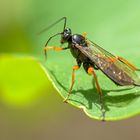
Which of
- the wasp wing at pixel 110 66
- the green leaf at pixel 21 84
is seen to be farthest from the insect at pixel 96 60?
the green leaf at pixel 21 84

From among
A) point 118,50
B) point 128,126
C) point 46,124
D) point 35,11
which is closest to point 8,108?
point 35,11

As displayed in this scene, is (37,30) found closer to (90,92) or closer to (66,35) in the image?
(66,35)

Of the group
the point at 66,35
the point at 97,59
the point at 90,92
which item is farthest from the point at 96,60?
the point at 66,35

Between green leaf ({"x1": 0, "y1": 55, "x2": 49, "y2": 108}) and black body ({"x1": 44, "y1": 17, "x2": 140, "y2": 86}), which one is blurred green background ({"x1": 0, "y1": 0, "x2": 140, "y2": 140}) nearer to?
green leaf ({"x1": 0, "y1": 55, "x2": 49, "y2": 108})

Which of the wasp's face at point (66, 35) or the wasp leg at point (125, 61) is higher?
the wasp's face at point (66, 35)

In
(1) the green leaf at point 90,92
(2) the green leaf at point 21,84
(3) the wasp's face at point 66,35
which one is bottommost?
(1) the green leaf at point 90,92

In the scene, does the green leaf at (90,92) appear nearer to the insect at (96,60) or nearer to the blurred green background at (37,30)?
the insect at (96,60)

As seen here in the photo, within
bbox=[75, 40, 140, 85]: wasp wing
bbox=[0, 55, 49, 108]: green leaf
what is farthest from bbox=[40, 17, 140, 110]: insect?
bbox=[0, 55, 49, 108]: green leaf
